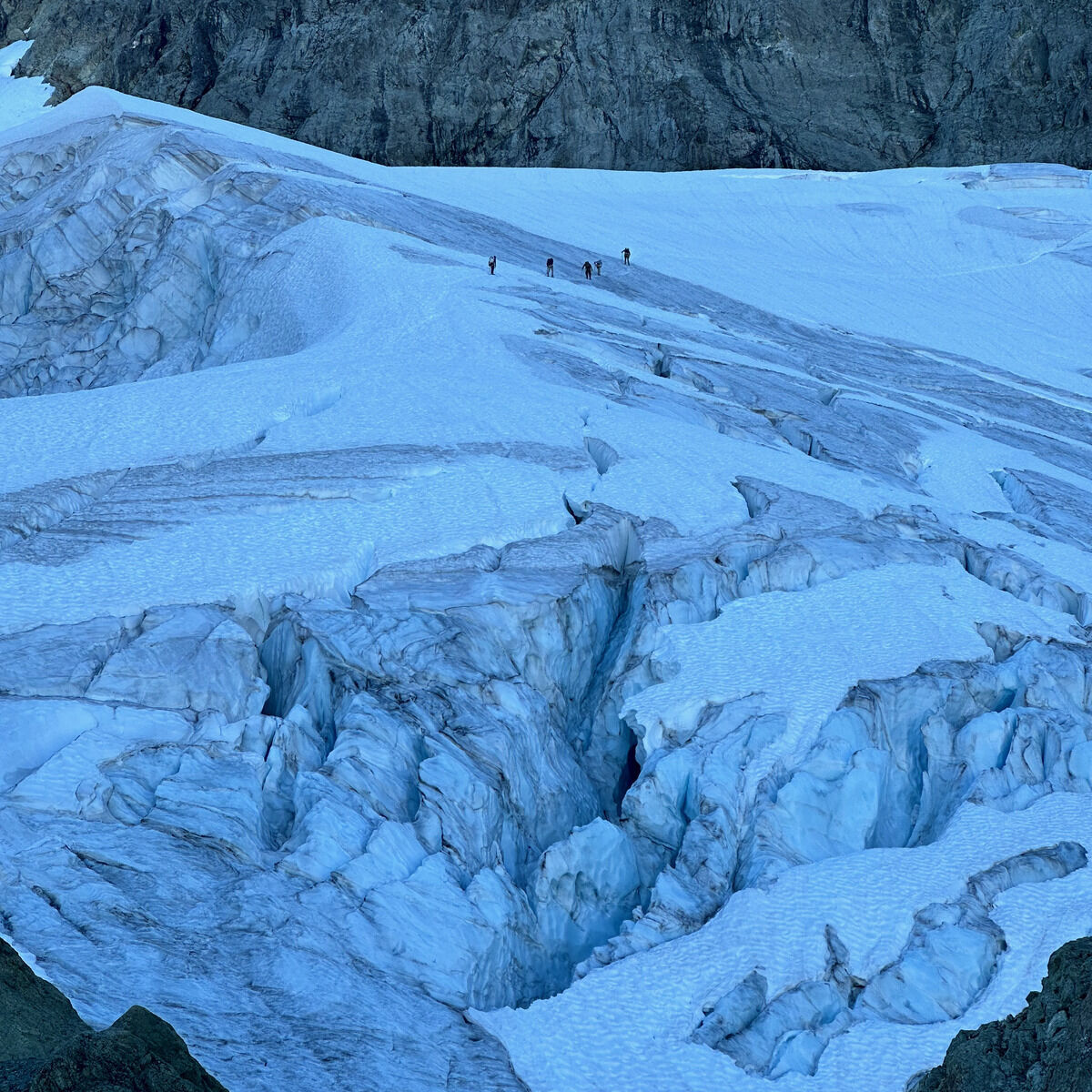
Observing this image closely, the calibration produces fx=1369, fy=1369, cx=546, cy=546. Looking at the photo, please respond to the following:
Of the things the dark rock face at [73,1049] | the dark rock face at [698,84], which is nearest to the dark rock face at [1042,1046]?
the dark rock face at [73,1049]

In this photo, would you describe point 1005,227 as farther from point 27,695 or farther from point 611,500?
point 27,695

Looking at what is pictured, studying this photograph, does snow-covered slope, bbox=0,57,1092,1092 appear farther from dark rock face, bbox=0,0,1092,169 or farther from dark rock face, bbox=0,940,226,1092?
dark rock face, bbox=0,0,1092,169

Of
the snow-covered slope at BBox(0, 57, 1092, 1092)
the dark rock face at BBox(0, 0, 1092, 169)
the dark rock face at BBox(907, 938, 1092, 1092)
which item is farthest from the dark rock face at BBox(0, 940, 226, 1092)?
the dark rock face at BBox(0, 0, 1092, 169)

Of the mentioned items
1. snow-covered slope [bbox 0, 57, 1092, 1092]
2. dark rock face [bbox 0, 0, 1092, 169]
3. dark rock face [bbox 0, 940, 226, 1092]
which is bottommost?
snow-covered slope [bbox 0, 57, 1092, 1092]

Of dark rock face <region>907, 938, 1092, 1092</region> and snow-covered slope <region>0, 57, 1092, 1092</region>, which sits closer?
dark rock face <region>907, 938, 1092, 1092</region>

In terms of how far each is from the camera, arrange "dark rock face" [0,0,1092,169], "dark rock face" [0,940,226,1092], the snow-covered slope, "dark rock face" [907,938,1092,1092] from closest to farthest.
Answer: "dark rock face" [0,940,226,1092]
"dark rock face" [907,938,1092,1092]
the snow-covered slope
"dark rock face" [0,0,1092,169]

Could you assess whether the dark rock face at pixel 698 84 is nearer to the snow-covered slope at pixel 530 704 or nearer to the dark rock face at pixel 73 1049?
the snow-covered slope at pixel 530 704
